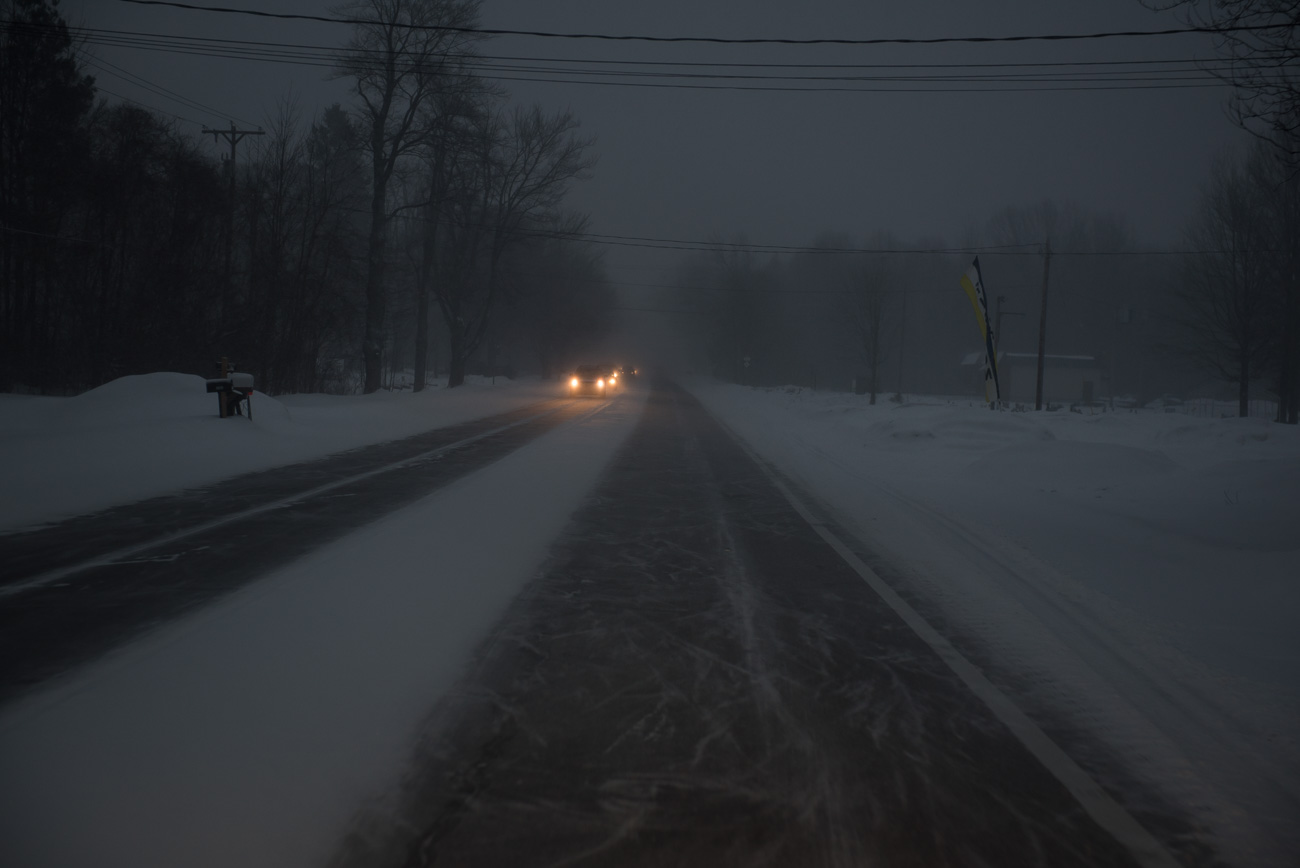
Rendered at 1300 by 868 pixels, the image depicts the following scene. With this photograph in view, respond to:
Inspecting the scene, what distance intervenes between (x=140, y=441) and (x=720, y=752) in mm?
11503

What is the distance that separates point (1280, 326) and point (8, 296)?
138 ft

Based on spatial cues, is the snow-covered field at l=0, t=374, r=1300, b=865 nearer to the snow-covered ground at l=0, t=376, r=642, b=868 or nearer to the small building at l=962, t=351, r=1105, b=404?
the snow-covered ground at l=0, t=376, r=642, b=868

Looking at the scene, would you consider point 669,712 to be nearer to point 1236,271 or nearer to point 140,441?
point 140,441

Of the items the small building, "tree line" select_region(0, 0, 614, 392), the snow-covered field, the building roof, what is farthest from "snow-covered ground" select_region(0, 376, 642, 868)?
the building roof

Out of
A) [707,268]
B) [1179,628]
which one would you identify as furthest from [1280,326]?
[707,268]

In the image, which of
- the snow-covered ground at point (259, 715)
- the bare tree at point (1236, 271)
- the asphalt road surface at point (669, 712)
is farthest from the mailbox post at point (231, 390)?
the bare tree at point (1236, 271)

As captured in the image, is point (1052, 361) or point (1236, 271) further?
point (1052, 361)

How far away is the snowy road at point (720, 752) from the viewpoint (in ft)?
8.38

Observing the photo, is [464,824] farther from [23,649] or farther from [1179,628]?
[1179,628]

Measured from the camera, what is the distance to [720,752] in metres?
3.17

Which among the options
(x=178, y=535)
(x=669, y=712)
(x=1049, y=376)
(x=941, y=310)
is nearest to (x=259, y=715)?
(x=669, y=712)

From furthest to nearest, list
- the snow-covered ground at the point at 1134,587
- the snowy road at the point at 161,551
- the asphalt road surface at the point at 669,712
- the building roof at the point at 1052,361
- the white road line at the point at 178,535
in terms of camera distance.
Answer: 1. the building roof at the point at 1052,361
2. the white road line at the point at 178,535
3. the snowy road at the point at 161,551
4. the snow-covered ground at the point at 1134,587
5. the asphalt road surface at the point at 669,712

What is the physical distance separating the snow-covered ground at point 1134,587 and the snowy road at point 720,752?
541 mm

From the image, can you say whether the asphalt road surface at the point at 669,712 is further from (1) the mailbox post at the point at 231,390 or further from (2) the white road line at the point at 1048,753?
(1) the mailbox post at the point at 231,390
